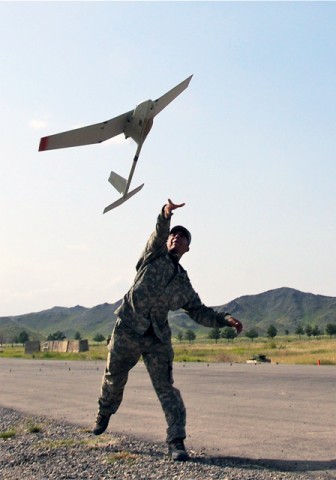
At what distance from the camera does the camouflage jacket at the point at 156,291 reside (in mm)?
6496

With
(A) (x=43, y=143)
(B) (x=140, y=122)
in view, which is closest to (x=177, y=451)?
(A) (x=43, y=143)

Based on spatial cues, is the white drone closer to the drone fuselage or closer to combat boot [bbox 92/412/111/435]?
the drone fuselage

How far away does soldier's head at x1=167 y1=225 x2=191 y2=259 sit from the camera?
22.1 ft

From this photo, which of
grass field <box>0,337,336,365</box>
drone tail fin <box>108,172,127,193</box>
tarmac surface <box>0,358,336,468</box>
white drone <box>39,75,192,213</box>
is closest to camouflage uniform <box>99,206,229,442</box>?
tarmac surface <box>0,358,336,468</box>

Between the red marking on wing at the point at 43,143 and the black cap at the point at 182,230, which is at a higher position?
the red marking on wing at the point at 43,143

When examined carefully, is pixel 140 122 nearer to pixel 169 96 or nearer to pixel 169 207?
pixel 169 96

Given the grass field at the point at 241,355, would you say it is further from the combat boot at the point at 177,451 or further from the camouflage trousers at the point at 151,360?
the combat boot at the point at 177,451

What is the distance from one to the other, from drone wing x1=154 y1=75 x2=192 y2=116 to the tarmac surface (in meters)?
6.02

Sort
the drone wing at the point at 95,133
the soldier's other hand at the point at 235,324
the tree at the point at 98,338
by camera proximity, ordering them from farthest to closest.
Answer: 1. the tree at the point at 98,338
2. the drone wing at the point at 95,133
3. the soldier's other hand at the point at 235,324

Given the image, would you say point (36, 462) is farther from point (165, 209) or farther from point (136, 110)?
point (136, 110)

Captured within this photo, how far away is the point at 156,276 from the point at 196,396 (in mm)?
7333

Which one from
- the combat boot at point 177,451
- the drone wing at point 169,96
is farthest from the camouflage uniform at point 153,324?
the drone wing at point 169,96

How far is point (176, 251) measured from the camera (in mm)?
6742

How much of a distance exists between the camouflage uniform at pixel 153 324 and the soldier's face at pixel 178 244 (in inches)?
3.4
